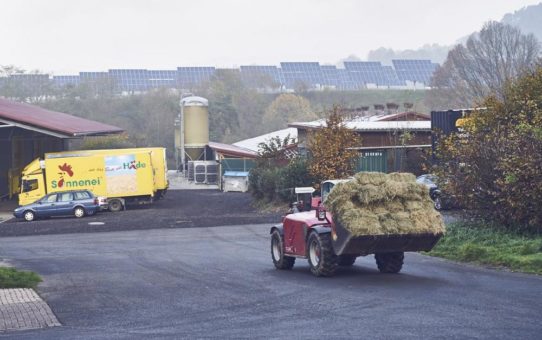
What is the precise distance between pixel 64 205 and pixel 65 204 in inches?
2.8

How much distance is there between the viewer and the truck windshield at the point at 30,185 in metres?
49.8

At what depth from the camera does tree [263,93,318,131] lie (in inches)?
4715

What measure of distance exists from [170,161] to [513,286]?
89698 millimetres

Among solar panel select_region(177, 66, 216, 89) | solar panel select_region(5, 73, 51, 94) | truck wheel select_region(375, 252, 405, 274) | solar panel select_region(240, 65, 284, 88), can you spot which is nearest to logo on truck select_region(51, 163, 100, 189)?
truck wheel select_region(375, 252, 405, 274)

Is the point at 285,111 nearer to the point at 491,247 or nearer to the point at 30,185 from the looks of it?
the point at 30,185

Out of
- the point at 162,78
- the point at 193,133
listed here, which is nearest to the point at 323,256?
the point at 193,133

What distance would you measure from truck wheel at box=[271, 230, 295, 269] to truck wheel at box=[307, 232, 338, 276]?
6.42 ft

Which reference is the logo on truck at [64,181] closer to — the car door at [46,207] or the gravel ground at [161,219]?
the gravel ground at [161,219]

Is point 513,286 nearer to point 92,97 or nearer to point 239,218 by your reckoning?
point 239,218

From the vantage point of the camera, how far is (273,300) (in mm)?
16078

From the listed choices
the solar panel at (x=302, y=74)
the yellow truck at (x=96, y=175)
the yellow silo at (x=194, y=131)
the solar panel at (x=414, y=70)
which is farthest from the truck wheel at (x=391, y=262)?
the solar panel at (x=302, y=74)

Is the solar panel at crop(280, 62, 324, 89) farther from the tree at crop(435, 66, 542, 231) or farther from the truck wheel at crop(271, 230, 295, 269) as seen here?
the truck wheel at crop(271, 230, 295, 269)

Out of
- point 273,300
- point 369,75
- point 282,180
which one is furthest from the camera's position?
point 369,75

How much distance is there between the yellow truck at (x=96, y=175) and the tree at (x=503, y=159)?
86.1 feet
